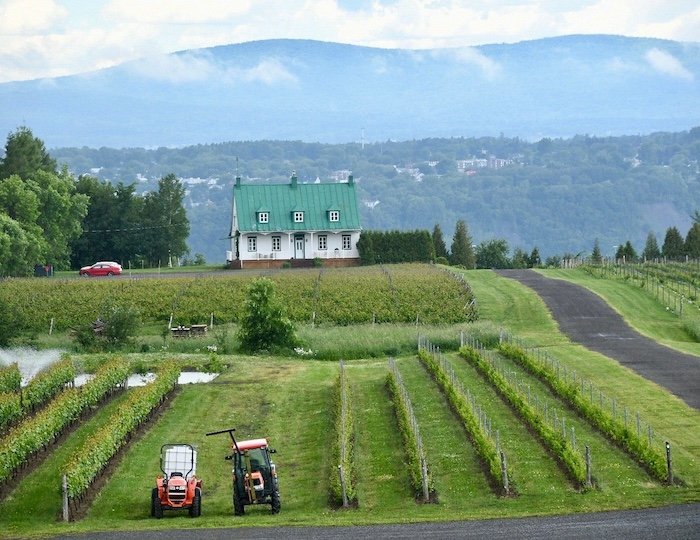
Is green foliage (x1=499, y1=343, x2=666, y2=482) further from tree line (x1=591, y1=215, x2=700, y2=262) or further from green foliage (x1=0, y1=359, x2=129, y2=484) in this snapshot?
tree line (x1=591, y1=215, x2=700, y2=262)

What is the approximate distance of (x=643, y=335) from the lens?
2549 inches

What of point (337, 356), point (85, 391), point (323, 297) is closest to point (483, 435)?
point (85, 391)

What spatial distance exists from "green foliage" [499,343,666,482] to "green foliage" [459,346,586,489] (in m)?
1.35

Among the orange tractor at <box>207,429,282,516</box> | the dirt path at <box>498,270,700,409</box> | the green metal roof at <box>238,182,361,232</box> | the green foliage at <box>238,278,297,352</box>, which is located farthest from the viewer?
the green metal roof at <box>238,182,361,232</box>

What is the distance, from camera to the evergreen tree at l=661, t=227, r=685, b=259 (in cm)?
10650

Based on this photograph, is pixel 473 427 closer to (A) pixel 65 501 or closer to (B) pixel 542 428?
(B) pixel 542 428

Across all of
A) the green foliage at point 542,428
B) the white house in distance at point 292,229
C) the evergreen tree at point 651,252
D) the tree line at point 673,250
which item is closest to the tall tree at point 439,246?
the white house in distance at point 292,229

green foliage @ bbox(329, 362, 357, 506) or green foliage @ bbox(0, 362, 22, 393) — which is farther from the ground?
green foliage @ bbox(0, 362, 22, 393)

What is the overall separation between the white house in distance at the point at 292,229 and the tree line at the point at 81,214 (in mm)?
12033

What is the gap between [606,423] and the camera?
3800 centimetres

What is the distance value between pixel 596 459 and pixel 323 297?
43.5 metres

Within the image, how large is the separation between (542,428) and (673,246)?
7268 centimetres

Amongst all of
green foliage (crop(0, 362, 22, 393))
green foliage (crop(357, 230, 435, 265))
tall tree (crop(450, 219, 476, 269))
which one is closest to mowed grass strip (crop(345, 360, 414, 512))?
green foliage (crop(0, 362, 22, 393))

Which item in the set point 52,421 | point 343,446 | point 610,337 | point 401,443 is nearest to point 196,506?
point 343,446
